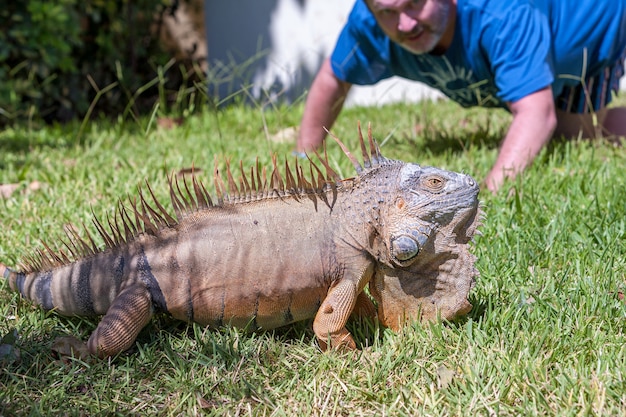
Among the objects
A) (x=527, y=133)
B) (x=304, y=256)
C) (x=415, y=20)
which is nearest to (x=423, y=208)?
(x=304, y=256)

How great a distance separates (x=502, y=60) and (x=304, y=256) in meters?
2.38

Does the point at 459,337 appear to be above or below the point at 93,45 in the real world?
below

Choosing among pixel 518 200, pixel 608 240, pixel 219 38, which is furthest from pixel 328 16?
pixel 608 240

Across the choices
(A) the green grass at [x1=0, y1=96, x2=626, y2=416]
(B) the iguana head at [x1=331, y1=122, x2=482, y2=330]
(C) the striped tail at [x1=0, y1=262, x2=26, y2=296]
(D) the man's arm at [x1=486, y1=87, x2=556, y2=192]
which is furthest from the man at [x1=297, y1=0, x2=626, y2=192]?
(C) the striped tail at [x1=0, y1=262, x2=26, y2=296]

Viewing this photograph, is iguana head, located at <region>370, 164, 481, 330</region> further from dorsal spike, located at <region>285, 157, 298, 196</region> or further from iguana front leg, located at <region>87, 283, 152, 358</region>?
iguana front leg, located at <region>87, 283, 152, 358</region>

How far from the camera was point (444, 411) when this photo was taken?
204 cm

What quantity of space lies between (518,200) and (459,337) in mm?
1326

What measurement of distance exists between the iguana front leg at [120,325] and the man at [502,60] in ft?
7.12

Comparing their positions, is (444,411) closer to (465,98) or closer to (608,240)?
(608,240)

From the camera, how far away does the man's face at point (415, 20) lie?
13.1 ft

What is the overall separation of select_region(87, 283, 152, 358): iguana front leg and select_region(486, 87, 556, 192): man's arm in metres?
2.24

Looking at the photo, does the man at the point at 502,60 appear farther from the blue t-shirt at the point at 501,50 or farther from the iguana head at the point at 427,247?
the iguana head at the point at 427,247

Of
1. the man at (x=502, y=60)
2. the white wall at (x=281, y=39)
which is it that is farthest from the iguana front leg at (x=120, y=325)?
the white wall at (x=281, y=39)

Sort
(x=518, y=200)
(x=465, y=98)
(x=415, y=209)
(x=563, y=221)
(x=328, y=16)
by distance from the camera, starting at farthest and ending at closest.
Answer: (x=328, y=16) < (x=465, y=98) < (x=518, y=200) < (x=563, y=221) < (x=415, y=209)
